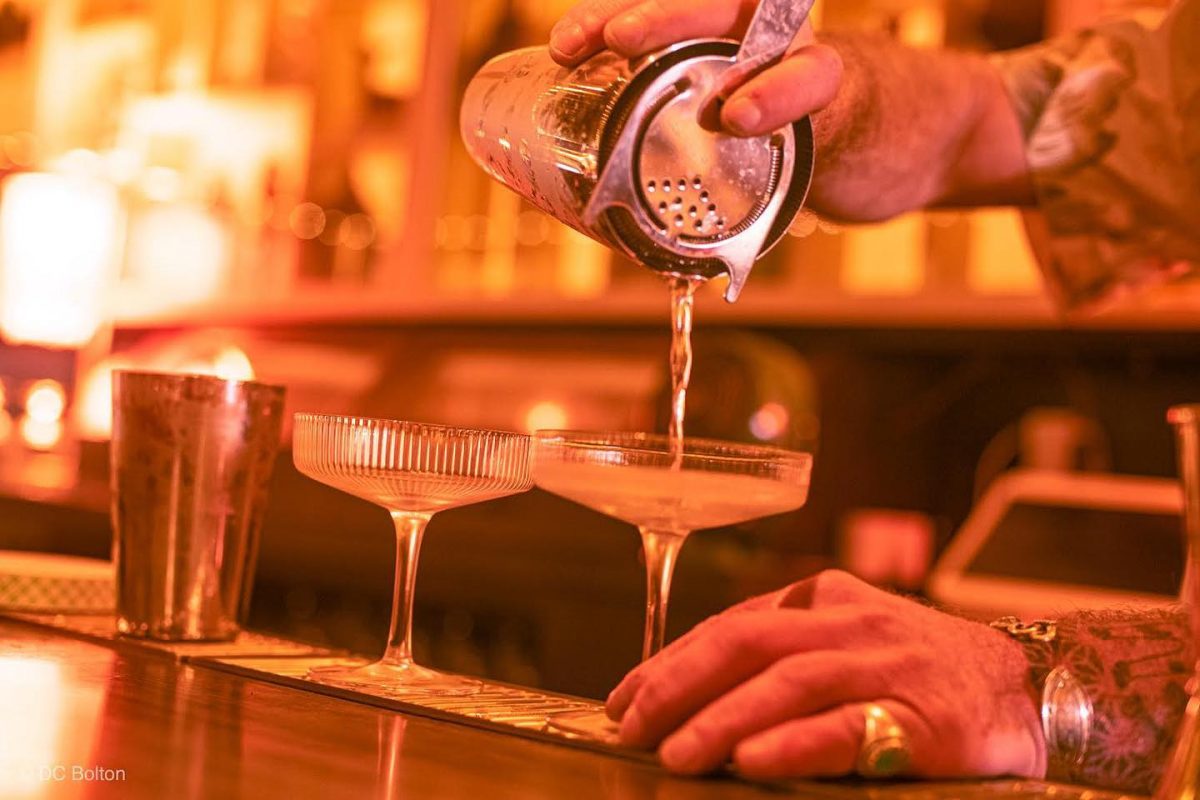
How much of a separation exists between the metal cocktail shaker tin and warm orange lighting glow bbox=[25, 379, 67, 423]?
458cm

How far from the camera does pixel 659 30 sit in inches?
36.4

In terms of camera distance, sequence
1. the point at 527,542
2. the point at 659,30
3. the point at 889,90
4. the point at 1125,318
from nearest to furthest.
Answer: the point at 659,30 < the point at 889,90 < the point at 1125,318 < the point at 527,542

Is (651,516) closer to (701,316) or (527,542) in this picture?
(527,542)

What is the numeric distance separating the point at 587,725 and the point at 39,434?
4680 millimetres

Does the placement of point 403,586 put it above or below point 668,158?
below

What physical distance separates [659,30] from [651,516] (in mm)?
297

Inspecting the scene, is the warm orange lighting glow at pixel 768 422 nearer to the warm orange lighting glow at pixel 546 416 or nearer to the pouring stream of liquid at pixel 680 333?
the warm orange lighting glow at pixel 546 416

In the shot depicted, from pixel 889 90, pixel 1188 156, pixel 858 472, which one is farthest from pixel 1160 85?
pixel 858 472

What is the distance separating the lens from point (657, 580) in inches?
39.9

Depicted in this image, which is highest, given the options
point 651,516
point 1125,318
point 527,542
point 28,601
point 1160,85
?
point 1160,85

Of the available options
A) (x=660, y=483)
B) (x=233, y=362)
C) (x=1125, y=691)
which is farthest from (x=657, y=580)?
(x=233, y=362)

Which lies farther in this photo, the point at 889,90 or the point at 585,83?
the point at 889,90

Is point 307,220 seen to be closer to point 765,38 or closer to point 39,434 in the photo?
point 39,434

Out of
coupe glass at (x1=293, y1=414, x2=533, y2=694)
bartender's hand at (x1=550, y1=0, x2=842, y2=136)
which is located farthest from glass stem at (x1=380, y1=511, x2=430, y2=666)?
bartender's hand at (x1=550, y1=0, x2=842, y2=136)
